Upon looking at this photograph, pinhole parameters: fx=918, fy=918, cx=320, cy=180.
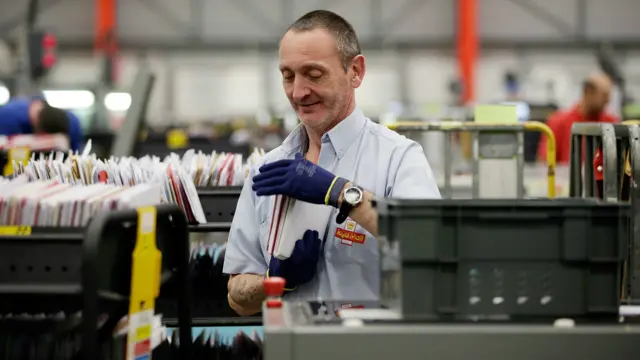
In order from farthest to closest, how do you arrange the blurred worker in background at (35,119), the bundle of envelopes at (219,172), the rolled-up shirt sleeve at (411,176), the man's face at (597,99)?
the blurred worker in background at (35,119)
the man's face at (597,99)
the bundle of envelopes at (219,172)
the rolled-up shirt sleeve at (411,176)

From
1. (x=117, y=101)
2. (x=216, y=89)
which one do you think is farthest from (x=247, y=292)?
(x=216, y=89)

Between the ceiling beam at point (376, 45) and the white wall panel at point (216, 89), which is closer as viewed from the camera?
the ceiling beam at point (376, 45)

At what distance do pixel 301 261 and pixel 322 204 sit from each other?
176 millimetres

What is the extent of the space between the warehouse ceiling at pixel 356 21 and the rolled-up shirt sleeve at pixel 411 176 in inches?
695

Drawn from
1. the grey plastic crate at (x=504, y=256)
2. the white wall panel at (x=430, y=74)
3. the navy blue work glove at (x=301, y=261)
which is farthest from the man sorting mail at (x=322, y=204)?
the white wall panel at (x=430, y=74)

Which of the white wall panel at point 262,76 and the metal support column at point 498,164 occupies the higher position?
the white wall panel at point 262,76

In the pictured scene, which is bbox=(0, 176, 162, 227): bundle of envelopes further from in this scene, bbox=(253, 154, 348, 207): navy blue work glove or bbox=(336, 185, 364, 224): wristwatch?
bbox=(336, 185, 364, 224): wristwatch

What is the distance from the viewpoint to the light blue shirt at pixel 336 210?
2.43 meters

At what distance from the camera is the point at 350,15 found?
20.0 meters

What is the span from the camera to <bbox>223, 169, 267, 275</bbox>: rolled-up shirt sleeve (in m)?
2.54

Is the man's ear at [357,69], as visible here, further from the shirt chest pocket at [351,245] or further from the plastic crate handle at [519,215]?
the plastic crate handle at [519,215]

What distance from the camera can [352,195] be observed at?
86.4 inches

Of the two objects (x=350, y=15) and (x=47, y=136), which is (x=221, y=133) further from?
(x=47, y=136)

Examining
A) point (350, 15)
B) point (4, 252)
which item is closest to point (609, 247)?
point (4, 252)
